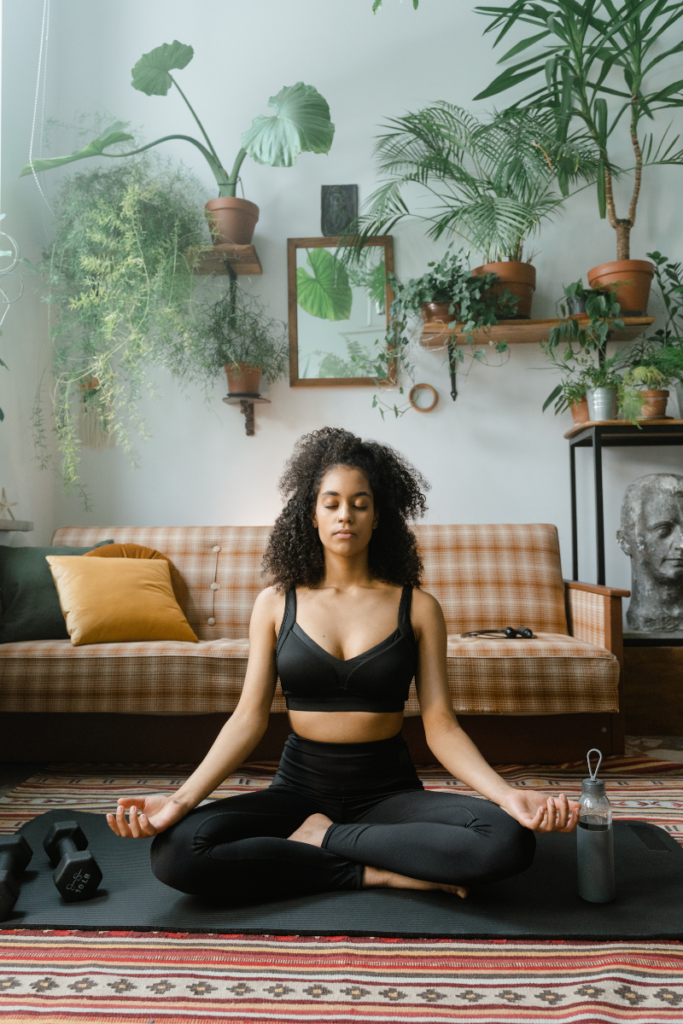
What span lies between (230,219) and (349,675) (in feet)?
7.67

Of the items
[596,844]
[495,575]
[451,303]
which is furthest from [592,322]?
[596,844]

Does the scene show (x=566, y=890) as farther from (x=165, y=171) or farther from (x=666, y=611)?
(x=165, y=171)

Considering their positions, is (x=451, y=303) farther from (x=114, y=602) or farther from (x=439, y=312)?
(x=114, y=602)

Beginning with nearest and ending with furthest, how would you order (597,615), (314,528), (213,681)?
(314,528) → (213,681) → (597,615)

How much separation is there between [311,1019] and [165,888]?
1.60 feet

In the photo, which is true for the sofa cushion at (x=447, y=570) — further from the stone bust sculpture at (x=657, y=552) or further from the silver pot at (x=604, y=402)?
the silver pot at (x=604, y=402)

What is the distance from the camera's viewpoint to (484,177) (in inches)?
130

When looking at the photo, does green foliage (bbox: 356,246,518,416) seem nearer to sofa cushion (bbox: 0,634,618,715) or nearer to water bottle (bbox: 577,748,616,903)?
sofa cushion (bbox: 0,634,618,715)

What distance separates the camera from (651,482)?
115 inches

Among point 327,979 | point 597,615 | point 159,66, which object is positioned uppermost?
point 159,66

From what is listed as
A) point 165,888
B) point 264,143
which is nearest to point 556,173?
point 264,143

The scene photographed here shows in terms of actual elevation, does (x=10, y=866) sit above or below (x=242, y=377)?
below

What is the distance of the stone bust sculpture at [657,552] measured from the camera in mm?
2871

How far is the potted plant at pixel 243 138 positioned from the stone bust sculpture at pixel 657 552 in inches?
74.4
